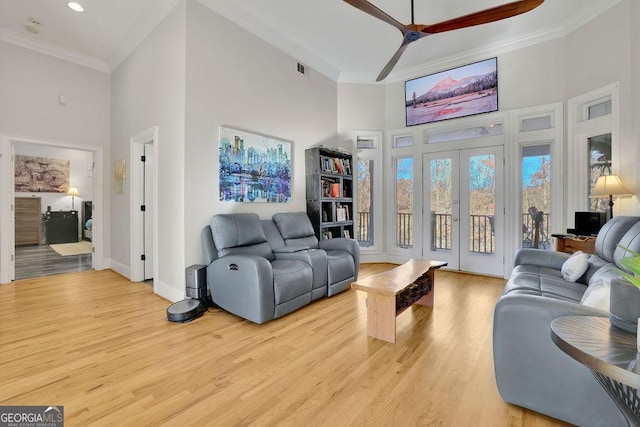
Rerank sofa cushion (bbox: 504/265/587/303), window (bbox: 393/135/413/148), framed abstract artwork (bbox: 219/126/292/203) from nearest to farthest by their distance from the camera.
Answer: sofa cushion (bbox: 504/265/587/303) → framed abstract artwork (bbox: 219/126/292/203) → window (bbox: 393/135/413/148)

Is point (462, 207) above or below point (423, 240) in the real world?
above

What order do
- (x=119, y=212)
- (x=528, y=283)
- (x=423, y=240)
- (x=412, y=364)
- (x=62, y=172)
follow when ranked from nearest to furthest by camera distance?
(x=412, y=364)
(x=528, y=283)
(x=119, y=212)
(x=423, y=240)
(x=62, y=172)

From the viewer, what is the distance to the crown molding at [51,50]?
13.0 feet

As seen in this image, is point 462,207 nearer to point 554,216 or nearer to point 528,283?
point 554,216

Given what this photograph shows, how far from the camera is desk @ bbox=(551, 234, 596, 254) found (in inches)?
120

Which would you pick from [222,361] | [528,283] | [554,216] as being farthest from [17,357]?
[554,216]

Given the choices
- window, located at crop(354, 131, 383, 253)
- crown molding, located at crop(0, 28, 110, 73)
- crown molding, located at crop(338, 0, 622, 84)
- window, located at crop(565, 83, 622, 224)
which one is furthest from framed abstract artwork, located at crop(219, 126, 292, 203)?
window, located at crop(565, 83, 622, 224)

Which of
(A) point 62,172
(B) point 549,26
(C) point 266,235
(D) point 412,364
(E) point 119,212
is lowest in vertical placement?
(D) point 412,364

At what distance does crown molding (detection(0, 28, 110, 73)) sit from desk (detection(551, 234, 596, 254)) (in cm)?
703

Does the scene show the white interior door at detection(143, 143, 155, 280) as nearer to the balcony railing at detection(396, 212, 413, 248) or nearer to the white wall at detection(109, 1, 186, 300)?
the white wall at detection(109, 1, 186, 300)

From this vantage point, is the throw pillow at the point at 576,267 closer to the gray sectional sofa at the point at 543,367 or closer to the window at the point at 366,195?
the gray sectional sofa at the point at 543,367

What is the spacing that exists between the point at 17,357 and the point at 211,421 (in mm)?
1755

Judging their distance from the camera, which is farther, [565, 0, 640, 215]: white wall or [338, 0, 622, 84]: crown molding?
[338, 0, 622, 84]: crown molding

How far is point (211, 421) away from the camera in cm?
149
